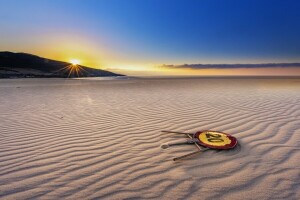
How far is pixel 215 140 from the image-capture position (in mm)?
3902

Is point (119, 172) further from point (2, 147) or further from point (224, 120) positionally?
point (224, 120)

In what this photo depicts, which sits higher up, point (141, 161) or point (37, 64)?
point (37, 64)

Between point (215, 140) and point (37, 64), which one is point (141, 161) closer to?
point (215, 140)

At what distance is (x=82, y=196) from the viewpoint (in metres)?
2.36

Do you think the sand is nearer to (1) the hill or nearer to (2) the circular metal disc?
(2) the circular metal disc

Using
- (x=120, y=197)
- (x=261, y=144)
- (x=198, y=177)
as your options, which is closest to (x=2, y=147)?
(x=120, y=197)

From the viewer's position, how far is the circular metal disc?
3.65 meters

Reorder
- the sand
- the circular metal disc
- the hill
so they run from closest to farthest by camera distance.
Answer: the sand
the circular metal disc
the hill

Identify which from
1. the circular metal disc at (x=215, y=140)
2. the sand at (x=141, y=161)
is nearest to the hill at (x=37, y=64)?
the sand at (x=141, y=161)

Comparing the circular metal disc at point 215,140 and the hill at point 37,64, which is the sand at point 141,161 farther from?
the hill at point 37,64

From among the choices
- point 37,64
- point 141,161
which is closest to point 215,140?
point 141,161

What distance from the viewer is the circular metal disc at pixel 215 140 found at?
3652 mm

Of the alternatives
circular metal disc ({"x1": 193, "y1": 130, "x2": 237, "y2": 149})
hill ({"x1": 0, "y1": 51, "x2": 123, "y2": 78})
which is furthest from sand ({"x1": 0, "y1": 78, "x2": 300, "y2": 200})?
hill ({"x1": 0, "y1": 51, "x2": 123, "y2": 78})

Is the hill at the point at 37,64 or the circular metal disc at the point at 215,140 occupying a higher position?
the hill at the point at 37,64
